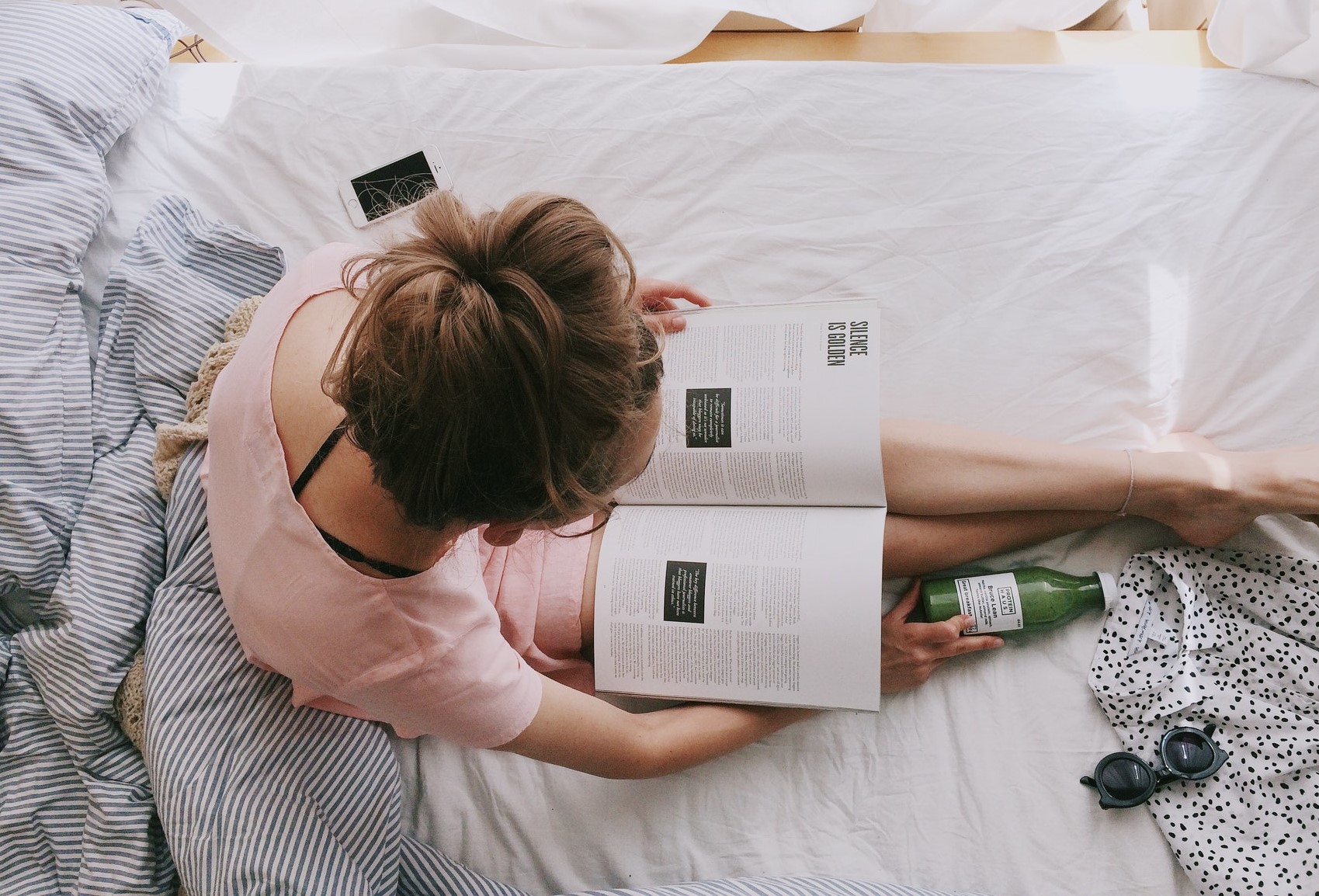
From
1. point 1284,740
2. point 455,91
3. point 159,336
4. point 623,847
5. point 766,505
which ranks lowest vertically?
point 623,847

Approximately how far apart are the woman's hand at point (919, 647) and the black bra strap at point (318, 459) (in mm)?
557

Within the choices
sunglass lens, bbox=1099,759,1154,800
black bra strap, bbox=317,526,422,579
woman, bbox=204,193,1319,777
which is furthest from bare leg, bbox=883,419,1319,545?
black bra strap, bbox=317,526,422,579

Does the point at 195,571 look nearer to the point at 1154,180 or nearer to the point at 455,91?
the point at 455,91

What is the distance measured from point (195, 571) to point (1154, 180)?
108 centimetres

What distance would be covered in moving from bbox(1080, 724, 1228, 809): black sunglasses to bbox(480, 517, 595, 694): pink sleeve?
0.50 meters

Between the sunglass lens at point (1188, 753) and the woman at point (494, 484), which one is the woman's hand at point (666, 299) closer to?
the woman at point (494, 484)

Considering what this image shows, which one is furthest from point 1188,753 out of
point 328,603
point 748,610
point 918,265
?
point 328,603

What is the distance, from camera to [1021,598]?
91 centimetres

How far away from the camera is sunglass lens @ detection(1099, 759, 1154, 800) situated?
85cm

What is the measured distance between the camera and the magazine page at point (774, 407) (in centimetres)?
89

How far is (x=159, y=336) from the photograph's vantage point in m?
0.92

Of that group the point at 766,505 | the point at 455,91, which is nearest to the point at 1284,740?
the point at 766,505

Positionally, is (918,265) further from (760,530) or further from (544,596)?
(544,596)

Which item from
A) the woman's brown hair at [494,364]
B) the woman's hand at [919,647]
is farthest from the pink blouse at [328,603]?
the woman's hand at [919,647]
